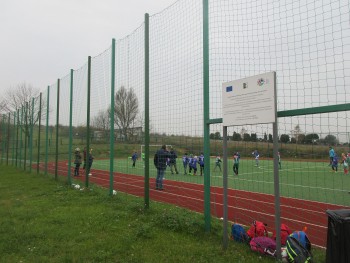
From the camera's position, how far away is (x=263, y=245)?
448cm

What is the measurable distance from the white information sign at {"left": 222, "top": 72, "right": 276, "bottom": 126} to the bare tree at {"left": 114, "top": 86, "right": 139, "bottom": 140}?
4.16m

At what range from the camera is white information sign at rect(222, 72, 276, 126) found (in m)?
4.16

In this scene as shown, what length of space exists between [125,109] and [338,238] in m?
6.72

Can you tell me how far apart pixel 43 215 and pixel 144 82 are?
12.0 feet

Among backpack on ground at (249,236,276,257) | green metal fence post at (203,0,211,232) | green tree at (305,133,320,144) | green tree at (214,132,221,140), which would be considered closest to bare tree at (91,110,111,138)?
green metal fence post at (203,0,211,232)

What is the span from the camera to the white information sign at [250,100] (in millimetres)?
4160

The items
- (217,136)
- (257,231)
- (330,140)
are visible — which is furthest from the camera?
(217,136)

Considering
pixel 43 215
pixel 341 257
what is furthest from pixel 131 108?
pixel 341 257

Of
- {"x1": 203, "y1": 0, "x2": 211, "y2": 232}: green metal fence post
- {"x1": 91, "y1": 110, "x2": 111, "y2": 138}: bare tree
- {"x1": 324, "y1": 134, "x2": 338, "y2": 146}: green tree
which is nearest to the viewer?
{"x1": 324, "y1": 134, "x2": 338, "y2": 146}: green tree

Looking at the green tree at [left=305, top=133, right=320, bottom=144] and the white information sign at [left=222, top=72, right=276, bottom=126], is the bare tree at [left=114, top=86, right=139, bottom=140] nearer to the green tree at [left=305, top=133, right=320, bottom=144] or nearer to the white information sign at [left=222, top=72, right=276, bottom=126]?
the white information sign at [left=222, top=72, right=276, bottom=126]

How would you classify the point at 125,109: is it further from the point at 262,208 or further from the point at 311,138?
the point at 311,138

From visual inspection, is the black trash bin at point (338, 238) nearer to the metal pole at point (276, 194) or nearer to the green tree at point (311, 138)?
the metal pole at point (276, 194)

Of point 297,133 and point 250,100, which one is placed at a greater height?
point 250,100

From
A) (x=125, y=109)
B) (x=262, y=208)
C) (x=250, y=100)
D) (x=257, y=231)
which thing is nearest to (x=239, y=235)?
(x=257, y=231)
